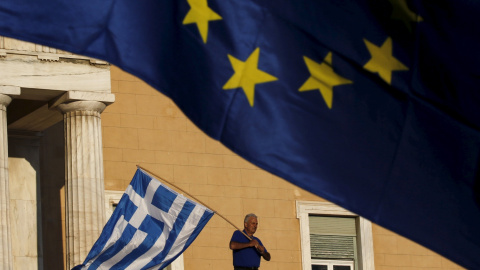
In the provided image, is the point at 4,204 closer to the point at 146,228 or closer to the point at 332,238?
the point at 146,228

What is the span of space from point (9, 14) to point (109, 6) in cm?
45

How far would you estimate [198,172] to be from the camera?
1981 centimetres

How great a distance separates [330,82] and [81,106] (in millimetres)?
11665

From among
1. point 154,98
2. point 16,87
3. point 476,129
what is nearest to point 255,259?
point 16,87

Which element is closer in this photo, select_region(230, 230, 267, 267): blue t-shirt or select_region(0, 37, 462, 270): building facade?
select_region(230, 230, 267, 267): blue t-shirt

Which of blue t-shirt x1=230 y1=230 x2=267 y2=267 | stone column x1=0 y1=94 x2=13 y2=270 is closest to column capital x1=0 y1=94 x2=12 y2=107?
stone column x1=0 y1=94 x2=13 y2=270

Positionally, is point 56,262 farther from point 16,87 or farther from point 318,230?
point 318,230

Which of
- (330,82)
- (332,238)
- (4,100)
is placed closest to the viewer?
(330,82)

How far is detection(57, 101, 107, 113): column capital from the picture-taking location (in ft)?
55.4

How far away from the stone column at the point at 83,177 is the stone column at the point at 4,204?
88 cm

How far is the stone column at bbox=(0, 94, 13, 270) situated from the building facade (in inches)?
0.5

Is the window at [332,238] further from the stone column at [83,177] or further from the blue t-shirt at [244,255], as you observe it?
the blue t-shirt at [244,255]

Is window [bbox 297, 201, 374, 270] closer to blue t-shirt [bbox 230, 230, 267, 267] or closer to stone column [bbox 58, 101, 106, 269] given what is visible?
stone column [bbox 58, 101, 106, 269]

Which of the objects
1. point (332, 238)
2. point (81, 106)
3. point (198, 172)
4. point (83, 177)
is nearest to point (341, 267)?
point (332, 238)
